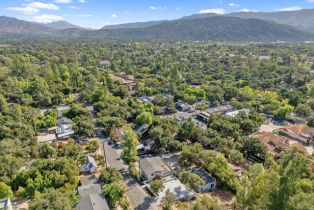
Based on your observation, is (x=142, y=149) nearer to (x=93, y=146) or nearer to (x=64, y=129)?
(x=93, y=146)

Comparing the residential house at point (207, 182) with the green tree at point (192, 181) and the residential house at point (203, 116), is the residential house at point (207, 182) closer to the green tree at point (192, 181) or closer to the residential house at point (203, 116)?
the green tree at point (192, 181)

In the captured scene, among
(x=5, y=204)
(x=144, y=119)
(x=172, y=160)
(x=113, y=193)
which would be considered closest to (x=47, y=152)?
(x=5, y=204)

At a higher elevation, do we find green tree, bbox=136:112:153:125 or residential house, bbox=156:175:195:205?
green tree, bbox=136:112:153:125

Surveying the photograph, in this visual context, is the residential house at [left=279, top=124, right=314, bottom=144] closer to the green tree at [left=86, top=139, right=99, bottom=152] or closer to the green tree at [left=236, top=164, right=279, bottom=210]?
the green tree at [left=236, top=164, right=279, bottom=210]

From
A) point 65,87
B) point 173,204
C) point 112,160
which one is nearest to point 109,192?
point 173,204

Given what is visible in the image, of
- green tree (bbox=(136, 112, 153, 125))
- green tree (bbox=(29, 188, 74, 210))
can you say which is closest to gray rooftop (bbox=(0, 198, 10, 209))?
green tree (bbox=(29, 188, 74, 210))

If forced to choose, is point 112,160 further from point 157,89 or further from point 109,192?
point 157,89
